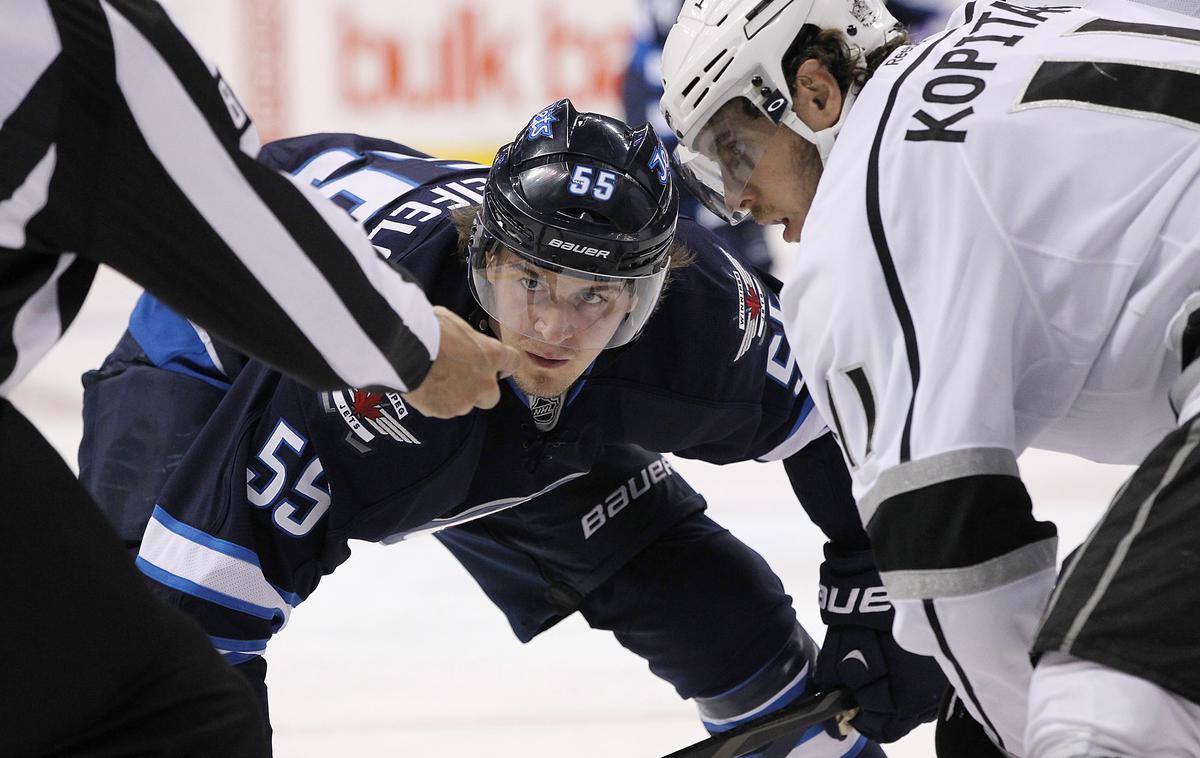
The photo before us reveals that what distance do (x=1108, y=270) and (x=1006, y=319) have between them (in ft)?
0.40

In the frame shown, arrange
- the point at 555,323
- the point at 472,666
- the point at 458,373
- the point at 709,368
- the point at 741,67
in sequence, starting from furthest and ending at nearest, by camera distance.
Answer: the point at 472,666
the point at 709,368
the point at 555,323
the point at 741,67
the point at 458,373

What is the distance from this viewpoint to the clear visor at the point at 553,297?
2.14m

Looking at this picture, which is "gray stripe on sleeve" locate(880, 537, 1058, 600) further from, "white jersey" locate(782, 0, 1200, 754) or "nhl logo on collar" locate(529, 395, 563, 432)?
"nhl logo on collar" locate(529, 395, 563, 432)

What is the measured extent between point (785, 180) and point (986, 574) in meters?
0.62

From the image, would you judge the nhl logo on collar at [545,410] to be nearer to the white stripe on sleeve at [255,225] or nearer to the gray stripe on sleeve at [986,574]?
the white stripe on sleeve at [255,225]

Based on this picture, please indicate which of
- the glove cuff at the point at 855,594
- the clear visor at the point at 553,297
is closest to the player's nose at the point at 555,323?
the clear visor at the point at 553,297

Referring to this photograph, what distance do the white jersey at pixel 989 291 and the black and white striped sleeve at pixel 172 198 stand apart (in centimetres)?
47

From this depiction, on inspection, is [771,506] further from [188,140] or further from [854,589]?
[188,140]

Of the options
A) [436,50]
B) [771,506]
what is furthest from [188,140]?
[436,50]

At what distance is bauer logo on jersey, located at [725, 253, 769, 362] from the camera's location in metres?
2.30

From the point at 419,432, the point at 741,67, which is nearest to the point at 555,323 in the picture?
the point at 419,432

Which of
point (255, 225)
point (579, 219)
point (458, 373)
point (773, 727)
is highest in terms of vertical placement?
point (255, 225)

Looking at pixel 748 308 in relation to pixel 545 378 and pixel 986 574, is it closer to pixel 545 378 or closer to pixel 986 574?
pixel 545 378

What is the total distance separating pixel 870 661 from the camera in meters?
2.36
